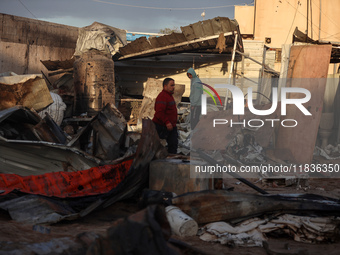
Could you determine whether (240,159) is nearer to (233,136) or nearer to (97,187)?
(233,136)

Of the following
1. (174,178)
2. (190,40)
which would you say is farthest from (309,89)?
(190,40)

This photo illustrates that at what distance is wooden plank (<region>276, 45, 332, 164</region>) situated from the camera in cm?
828

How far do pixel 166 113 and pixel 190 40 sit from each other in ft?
18.4

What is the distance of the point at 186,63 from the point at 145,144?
30.5 ft

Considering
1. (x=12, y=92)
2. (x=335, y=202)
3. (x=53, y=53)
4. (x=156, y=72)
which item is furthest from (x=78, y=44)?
(x=335, y=202)

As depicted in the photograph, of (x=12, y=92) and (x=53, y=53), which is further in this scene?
(x=53, y=53)

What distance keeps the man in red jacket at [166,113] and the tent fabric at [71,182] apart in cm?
156

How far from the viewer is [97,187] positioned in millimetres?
5398

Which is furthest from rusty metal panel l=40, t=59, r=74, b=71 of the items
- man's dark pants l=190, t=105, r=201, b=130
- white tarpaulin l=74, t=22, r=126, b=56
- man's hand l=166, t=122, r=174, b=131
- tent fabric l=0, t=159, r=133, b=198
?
tent fabric l=0, t=159, r=133, b=198

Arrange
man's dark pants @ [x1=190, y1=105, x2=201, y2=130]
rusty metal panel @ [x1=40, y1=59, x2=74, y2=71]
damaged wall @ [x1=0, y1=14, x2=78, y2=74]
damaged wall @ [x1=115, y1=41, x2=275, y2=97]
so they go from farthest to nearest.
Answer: rusty metal panel @ [x1=40, y1=59, x2=74, y2=71] < damaged wall @ [x1=115, y1=41, x2=275, y2=97] < damaged wall @ [x1=0, y1=14, x2=78, y2=74] < man's dark pants @ [x1=190, y1=105, x2=201, y2=130]

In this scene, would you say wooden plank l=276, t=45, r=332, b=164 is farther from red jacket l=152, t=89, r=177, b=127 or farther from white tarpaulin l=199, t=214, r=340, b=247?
white tarpaulin l=199, t=214, r=340, b=247

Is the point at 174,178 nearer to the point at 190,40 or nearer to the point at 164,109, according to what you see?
the point at 164,109

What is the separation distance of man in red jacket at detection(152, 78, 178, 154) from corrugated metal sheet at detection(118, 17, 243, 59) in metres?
4.86

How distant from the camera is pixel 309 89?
8.32 meters
